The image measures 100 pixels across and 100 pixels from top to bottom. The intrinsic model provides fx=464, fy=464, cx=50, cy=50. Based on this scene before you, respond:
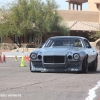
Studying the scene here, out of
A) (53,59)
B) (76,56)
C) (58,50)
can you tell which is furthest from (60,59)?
(76,56)

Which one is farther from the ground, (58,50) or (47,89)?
(58,50)

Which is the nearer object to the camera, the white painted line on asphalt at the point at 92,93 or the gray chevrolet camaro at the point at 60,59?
the white painted line on asphalt at the point at 92,93

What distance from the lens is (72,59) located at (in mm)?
17766

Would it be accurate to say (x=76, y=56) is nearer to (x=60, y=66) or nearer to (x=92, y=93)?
(x=60, y=66)

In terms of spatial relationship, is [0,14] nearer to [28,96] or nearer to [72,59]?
[72,59]

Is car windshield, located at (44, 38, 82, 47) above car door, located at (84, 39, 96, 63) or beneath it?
above

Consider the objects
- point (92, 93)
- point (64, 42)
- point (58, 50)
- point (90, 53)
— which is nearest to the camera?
point (92, 93)

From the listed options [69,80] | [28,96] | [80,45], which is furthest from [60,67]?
[28,96]

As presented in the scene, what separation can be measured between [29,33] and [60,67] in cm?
4311

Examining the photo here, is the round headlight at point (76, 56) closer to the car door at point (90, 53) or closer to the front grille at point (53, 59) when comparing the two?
the front grille at point (53, 59)

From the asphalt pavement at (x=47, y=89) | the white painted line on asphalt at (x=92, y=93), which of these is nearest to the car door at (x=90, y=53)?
the asphalt pavement at (x=47, y=89)

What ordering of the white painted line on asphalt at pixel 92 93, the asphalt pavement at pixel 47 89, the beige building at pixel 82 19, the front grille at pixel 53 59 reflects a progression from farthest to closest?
the beige building at pixel 82 19 < the front grille at pixel 53 59 < the asphalt pavement at pixel 47 89 < the white painted line on asphalt at pixel 92 93

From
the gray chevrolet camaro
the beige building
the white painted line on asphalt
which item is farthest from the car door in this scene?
the beige building

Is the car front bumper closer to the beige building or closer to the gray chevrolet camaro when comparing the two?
the gray chevrolet camaro
